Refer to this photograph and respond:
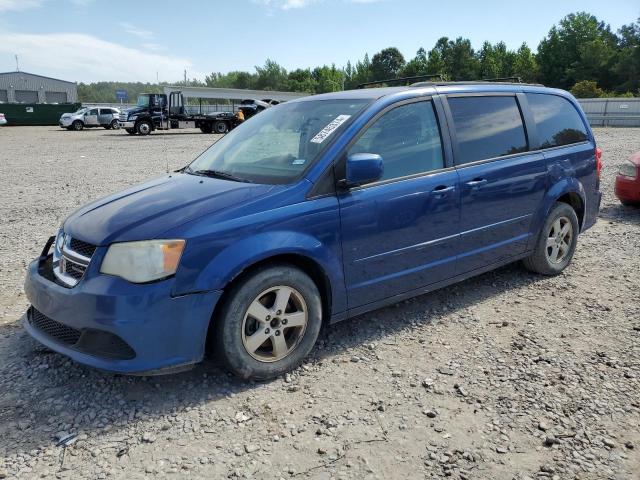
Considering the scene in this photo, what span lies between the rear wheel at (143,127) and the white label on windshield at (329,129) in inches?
1149

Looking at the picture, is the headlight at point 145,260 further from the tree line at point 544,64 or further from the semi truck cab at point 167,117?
the tree line at point 544,64

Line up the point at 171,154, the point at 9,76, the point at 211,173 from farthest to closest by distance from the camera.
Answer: the point at 9,76 → the point at 171,154 → the point at 211,173

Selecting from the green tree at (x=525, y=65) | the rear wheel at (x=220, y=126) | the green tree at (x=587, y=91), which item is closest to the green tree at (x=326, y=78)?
the green tree at (x=525, y=65)

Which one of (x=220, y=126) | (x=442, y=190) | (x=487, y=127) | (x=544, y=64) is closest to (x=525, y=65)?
(x=544, y=64)

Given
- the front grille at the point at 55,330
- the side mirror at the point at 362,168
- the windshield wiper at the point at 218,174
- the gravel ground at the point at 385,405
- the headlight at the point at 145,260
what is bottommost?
the gravel ground at the point at 385,405

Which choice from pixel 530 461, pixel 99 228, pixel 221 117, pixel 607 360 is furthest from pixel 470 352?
pixel 221 117

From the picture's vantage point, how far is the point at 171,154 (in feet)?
57.5

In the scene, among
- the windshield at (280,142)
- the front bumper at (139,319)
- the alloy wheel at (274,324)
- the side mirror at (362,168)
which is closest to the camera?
the front bumper at (139,319)

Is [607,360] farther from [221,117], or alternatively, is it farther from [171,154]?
[221,117]

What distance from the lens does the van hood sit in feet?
9.53

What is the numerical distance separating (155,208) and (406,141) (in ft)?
6.11

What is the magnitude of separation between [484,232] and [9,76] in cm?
8454

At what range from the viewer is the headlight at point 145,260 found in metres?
2.77

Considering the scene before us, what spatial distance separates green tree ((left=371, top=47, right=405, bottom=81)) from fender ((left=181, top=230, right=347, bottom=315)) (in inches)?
4462
